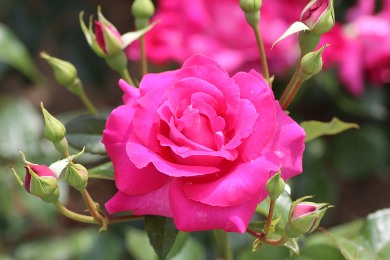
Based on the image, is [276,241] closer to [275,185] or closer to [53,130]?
[275,185]

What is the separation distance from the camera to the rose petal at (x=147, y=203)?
0.65m

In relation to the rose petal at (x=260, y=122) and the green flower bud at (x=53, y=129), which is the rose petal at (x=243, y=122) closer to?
the rose petal at (x=260, y=122)

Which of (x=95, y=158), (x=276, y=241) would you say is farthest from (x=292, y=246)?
(x=95, y=158)

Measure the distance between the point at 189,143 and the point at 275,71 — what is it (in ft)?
2.43

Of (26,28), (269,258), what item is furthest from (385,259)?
(26,28)

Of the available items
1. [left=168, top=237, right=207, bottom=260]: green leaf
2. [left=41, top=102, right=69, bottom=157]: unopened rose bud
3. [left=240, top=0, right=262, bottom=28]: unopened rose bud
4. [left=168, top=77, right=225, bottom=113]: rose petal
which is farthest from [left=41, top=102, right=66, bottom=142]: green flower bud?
[left=168, top=237, right=207, bottom=260]: green leaf

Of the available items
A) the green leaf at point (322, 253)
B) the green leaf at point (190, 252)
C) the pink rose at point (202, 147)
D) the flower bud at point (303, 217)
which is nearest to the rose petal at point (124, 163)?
the pink rose at point (202, 147)

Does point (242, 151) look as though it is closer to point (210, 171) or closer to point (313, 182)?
point (210, 171)

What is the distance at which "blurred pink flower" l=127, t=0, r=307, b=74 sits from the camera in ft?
4.13

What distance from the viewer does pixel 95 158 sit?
1.54m

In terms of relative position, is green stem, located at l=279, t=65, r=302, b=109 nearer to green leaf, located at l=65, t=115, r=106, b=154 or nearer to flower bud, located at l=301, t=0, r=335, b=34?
flower bud, located at l=301, t=0, r=335, b=34

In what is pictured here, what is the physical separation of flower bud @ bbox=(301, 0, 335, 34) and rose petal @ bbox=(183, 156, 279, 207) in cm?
13

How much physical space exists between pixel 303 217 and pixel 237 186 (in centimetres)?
6

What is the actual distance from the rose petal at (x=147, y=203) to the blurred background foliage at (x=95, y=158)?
0.53m
